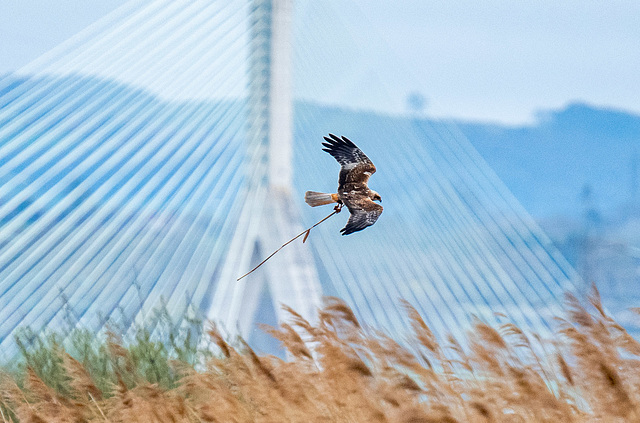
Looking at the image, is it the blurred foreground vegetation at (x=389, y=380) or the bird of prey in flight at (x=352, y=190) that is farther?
the blurred foreground vegetation at (x=389, y=380)

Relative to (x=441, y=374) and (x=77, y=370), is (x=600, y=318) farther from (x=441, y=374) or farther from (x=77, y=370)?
(x=77, y=370)

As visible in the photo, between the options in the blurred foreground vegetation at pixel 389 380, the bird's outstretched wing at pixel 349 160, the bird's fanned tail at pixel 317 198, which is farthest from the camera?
the blurred foreground vegetation at pixel 389 380

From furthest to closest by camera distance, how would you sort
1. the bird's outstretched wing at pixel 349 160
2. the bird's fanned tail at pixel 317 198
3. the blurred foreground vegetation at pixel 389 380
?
the blurred foreground vegetation at pixel 389 380 → the bird's outstretched wing at pixel 349 160 → the bird's fanned tail at pixel 317 198

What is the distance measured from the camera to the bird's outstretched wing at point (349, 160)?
5.27 ft

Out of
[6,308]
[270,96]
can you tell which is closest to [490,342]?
[6,308]

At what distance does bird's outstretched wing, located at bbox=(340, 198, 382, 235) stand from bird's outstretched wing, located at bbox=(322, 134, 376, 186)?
0.09m

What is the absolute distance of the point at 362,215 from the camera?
1515 mm

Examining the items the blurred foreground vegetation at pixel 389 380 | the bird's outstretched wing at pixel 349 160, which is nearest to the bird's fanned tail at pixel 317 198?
the bird's outstretched wing at pixel 349 160

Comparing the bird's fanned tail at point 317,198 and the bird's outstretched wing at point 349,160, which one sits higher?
the bird's outstretched wing at point 349,160

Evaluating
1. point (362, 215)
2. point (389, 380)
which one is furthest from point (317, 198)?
point (389, 380)

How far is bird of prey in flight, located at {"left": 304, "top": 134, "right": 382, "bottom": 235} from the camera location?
1.48m

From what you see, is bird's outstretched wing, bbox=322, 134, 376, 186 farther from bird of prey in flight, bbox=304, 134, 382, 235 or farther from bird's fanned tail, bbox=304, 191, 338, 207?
bird's fanned tail, bbox=304, 191, 338, 207

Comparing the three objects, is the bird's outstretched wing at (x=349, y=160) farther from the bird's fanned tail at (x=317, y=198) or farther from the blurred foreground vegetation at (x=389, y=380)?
the blurred foreground vegetation at (x=389, y=380)

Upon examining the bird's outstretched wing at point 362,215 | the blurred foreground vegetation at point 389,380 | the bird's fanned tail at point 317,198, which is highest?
the bird's fanned tail at point 317,198
